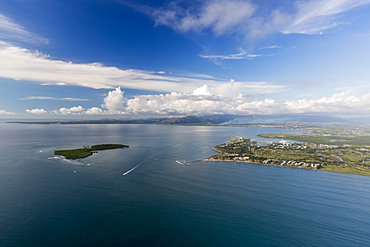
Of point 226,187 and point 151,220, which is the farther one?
point 226,187

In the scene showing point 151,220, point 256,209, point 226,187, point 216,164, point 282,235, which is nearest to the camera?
point 282,235

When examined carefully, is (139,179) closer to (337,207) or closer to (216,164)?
(216,164)

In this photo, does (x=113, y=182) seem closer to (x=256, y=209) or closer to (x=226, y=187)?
(x=226, y=187)

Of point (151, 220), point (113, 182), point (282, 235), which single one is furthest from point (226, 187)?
point (113, 182)

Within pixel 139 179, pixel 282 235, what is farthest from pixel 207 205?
pixel 139 179

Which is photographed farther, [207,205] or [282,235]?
[207,205]

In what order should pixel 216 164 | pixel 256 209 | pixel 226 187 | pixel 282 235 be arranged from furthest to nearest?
pixel 216 164 < pixel 226 187 < pixel 256 209 < pixel 282 235
